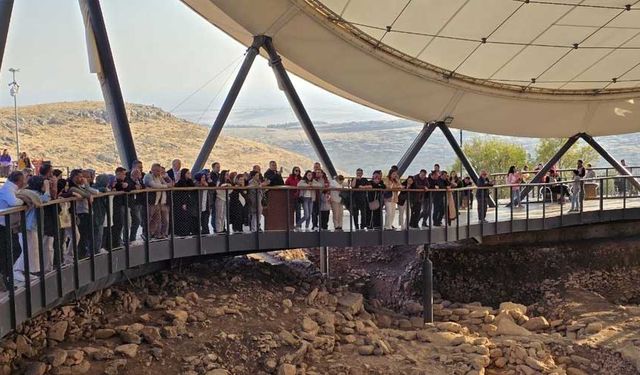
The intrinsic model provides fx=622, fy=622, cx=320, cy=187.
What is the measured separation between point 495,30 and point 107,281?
15983mm

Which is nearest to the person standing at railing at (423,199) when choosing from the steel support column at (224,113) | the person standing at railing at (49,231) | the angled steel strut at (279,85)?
the angled steel strut at (279,85)

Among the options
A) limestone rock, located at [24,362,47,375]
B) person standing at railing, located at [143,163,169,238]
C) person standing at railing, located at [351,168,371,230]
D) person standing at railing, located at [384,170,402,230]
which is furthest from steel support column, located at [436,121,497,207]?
limestone rock, located at [24,362,47,375]

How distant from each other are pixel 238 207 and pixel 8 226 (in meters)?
6.33

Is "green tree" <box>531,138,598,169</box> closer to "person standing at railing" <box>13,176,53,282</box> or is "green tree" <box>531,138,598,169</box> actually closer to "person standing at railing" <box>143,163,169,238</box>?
"person standing at railing" <box>143,163,169,238</box>

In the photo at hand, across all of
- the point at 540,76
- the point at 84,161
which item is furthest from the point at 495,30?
the point at 84,161

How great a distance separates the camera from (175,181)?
13.2 m

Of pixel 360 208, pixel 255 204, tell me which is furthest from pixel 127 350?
pixel 360 208

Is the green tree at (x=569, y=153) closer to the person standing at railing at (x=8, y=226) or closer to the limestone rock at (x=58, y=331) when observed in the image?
the limestone rock at (x=58, y=331)

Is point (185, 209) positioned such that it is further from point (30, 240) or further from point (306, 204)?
point (30, 240)

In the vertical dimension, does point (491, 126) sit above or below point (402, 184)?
Result: above

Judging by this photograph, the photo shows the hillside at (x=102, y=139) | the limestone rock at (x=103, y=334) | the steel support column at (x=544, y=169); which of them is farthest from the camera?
the hillside at (x=102, y=139)

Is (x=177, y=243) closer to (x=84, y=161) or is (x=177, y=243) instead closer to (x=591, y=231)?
(x=591, y=231)

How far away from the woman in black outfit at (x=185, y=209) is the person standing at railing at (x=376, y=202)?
4447mm

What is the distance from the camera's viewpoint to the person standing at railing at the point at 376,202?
15297mm
